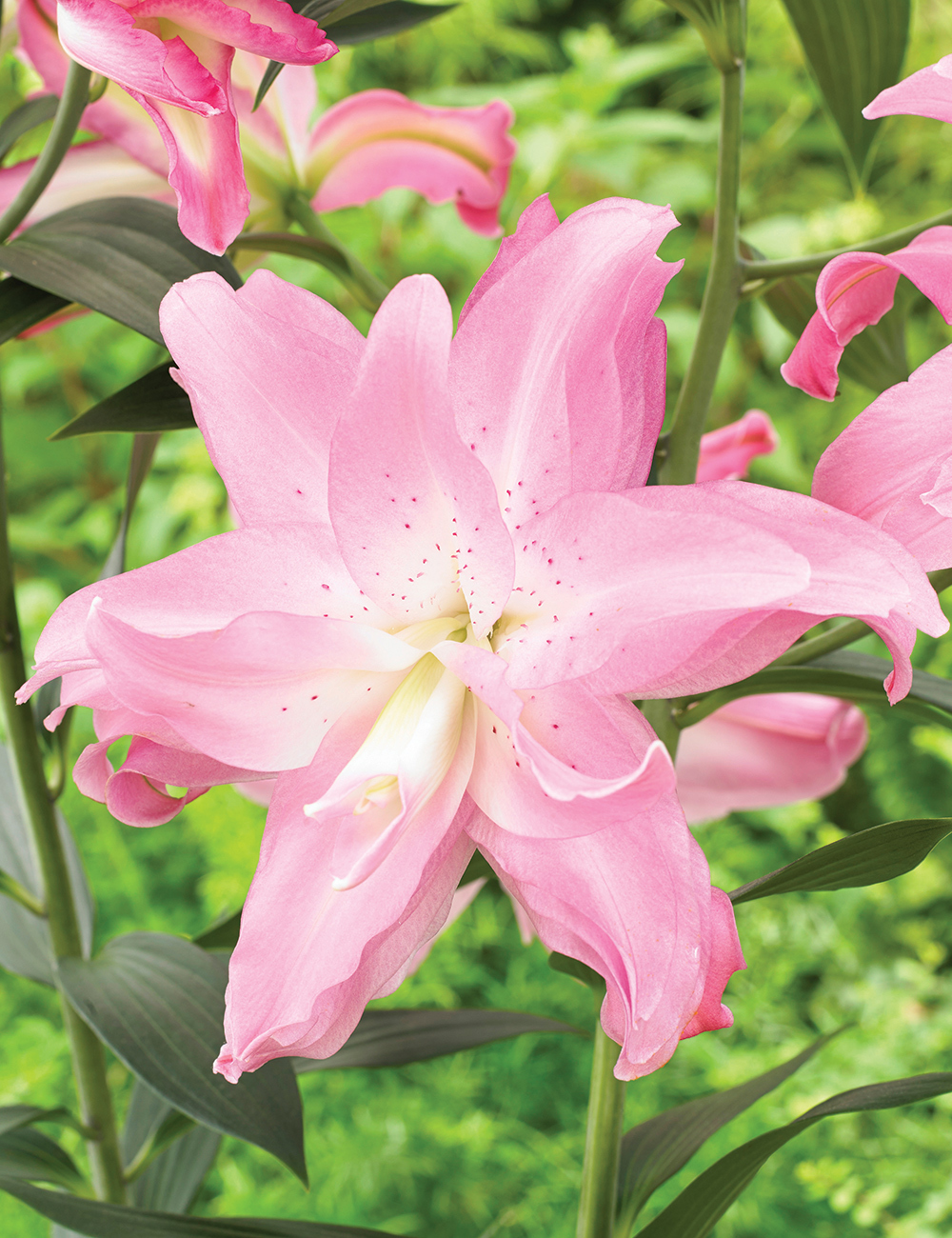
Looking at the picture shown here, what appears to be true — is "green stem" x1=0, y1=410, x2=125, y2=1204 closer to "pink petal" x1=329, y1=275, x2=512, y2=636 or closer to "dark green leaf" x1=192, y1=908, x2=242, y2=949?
"dark green leaf" x1=192, y1=908, x2=242, y2=949

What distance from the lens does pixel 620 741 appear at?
0.67 feet

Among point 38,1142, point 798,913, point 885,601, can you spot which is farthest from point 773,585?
point 798,913

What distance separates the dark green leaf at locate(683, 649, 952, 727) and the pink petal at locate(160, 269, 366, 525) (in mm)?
144

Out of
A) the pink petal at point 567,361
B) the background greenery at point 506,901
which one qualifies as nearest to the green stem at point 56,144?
Answer: the pink petal at point 567,361

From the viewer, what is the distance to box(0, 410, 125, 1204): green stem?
35cm

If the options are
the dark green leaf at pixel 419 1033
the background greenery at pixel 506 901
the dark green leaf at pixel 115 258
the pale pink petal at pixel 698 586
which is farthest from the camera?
the background greenery at pixel 506 901

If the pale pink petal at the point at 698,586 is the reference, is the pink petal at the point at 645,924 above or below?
below

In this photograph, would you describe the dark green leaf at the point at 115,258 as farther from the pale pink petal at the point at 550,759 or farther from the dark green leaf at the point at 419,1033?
the dark green leaf at the point at 419,1033

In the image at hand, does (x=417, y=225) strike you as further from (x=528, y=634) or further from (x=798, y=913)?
(x=528, y=634)

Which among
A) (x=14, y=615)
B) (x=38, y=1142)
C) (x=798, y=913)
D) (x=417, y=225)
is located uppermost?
(x=14, y=615)

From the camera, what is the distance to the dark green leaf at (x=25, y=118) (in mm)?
363

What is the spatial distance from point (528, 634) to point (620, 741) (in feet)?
0.09

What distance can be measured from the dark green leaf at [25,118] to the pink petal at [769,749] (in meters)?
0.30

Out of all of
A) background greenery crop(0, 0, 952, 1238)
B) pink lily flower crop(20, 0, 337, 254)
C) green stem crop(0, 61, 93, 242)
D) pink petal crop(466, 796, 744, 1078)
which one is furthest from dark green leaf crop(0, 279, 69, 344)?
background greenery crop(0, 0, 952, 1238)
